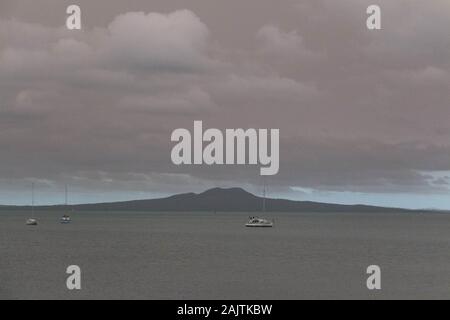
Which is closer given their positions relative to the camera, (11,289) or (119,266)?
(11,289)

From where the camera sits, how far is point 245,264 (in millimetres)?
97312

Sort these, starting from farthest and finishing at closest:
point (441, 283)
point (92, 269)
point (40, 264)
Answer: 1. point (40, 264)
2. point (92, 269)
3. point (441, 283)

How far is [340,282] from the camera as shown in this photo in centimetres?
7788

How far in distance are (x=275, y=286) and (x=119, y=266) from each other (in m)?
29.1

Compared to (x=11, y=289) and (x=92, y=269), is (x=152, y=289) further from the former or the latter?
(x=92, y=269)

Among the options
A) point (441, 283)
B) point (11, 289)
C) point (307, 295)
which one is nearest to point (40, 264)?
point (11, 289)

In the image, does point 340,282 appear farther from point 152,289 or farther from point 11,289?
point 11,289

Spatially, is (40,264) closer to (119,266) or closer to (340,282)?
A: (119,266)
